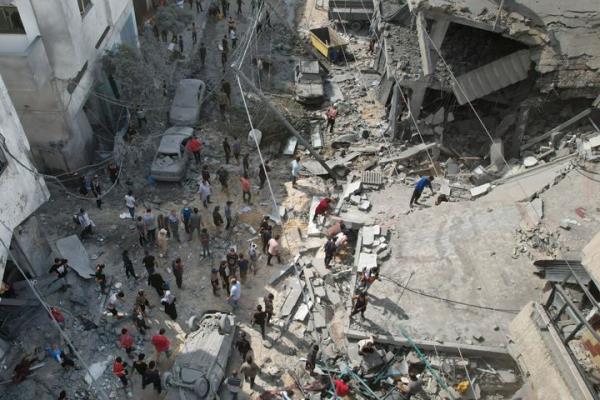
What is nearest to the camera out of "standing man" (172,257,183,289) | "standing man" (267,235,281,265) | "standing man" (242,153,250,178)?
"standing man" (172,257,183,289)

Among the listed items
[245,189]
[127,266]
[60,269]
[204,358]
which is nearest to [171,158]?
[245,189]

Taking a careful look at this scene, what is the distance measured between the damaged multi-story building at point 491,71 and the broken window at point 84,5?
1071 centimetres

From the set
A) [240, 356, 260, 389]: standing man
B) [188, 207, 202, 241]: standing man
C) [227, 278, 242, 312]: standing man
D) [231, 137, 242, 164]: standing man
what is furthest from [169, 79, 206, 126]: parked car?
[240, 356, 260, 389]: standing man

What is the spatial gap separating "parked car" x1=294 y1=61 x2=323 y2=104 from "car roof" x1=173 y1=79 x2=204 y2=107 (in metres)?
4.27

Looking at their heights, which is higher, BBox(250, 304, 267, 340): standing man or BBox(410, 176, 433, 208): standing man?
BBox(410, 176, 433, 208): standing man

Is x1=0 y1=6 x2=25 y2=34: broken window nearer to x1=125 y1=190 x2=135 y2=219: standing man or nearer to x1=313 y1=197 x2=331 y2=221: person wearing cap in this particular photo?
x1=125 y1=190 x2=135 y2=219: standing man

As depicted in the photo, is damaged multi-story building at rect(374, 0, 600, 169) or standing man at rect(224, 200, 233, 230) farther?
damaged multi-story building at rect(374, 0, 600, 169)

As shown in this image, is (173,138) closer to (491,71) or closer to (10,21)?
(10,21)

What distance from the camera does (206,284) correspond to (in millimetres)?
14070

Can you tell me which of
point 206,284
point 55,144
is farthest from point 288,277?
point 55,144

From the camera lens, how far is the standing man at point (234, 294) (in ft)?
41.6

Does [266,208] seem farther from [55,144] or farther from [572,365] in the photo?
[572,365]

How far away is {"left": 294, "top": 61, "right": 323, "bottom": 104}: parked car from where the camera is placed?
21219 mm

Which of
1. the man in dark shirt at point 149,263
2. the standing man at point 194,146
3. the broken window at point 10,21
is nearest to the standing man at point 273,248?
the man in dark shirt at point 149,263
